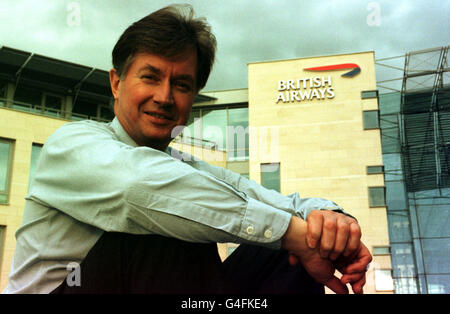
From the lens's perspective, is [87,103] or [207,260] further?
[87,103]

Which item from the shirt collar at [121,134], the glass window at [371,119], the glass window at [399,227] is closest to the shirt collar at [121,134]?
the shirt collar at [121,134]

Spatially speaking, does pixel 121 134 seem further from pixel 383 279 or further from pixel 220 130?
pixel 383 279

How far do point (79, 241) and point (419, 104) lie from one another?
22.6 feet

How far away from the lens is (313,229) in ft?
1.44

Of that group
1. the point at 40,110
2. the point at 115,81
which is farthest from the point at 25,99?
the point at 115,81

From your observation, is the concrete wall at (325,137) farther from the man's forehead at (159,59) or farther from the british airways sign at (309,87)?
the man's forehead at (159,59)

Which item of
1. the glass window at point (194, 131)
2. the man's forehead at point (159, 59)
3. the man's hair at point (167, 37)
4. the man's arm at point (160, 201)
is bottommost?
the man's arm at point (160, 201)

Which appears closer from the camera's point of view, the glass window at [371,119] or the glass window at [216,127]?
the glass window at [216,127]

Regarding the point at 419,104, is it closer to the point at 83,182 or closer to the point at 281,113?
the point at 281,113

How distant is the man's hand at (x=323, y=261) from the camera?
1.46 feet

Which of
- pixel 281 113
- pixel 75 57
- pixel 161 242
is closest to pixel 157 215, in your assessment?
pixel 161 242

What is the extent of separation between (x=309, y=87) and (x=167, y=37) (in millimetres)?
6502

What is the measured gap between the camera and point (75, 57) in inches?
227

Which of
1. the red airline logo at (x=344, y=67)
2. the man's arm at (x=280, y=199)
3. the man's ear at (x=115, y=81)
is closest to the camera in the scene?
the man's arm at (x=280, y=199)
